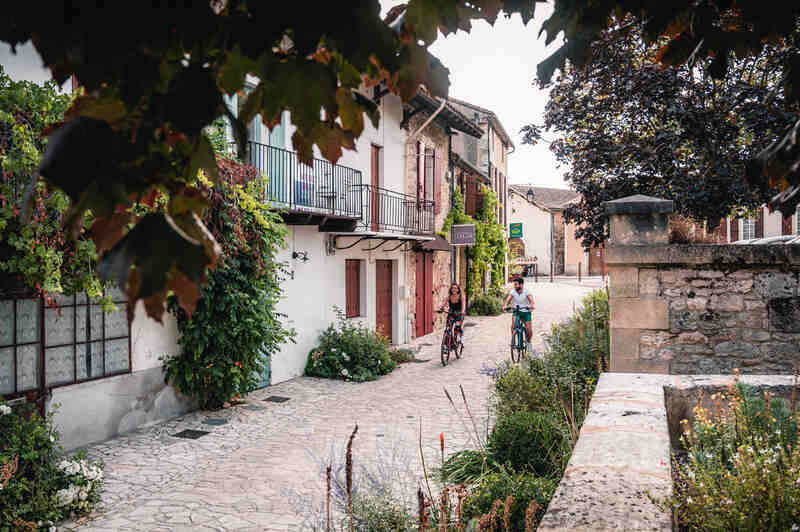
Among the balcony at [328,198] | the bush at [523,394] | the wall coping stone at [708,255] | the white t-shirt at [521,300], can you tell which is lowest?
the bush at [523,394]

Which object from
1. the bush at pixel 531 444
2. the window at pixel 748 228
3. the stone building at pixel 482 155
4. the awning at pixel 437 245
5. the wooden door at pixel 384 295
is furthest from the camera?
the window at pixel 748 228

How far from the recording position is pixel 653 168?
988 cm

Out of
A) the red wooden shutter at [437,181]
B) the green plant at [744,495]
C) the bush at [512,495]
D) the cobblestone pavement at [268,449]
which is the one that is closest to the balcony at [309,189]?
the cobblestone pavement at [268,449]

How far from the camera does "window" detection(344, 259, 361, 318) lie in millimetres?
11852

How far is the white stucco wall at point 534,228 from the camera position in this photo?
1783 inches

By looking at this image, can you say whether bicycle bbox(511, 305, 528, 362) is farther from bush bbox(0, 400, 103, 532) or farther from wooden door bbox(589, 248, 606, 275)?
wooden door bbox(589, 248, 606, 275)

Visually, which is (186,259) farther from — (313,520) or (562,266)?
(562,266)

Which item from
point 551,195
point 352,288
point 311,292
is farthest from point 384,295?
point 551,195

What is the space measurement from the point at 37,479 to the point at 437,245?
11.7 metres

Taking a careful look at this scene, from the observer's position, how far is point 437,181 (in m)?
16.0

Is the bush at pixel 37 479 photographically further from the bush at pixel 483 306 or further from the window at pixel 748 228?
the window at pixel 748 228

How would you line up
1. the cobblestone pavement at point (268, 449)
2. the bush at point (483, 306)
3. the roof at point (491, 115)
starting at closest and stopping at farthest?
the cobblestone pavement at point (268, 449), the bush at point (483, 306), the roof at point (491, 115)

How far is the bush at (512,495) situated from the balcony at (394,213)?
760cm

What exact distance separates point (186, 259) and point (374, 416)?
6.96 meters
